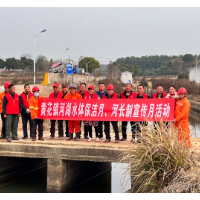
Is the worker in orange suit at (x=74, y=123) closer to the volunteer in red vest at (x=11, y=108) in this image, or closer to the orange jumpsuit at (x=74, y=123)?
the orange jumpsuit at (x=74, y=123)

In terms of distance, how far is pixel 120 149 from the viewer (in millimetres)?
8062

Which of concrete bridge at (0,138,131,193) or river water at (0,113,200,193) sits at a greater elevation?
concrete bridge at (0,138,131,193)

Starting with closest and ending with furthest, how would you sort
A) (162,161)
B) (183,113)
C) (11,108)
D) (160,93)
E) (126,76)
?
(162,161), (183,113), (160,93), (11,108), (126,76)

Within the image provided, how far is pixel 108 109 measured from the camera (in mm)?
8898

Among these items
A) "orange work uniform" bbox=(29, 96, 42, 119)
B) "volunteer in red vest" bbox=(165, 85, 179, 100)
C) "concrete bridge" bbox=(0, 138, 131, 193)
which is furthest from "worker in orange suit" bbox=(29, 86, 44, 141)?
"volunteer in red vest" bbox=(165, 85, 179, 100)

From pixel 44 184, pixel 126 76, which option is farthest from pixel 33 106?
pixel 126 76

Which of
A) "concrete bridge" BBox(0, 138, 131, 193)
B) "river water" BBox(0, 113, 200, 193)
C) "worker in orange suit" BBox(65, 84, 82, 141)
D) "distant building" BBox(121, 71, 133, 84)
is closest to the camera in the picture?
"concrete bridge" BBox(0, 138, 131, 193)

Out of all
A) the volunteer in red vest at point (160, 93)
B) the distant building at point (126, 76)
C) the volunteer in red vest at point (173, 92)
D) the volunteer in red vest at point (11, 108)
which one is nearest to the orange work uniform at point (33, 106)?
the volunteer in red vest at point (11, 108)

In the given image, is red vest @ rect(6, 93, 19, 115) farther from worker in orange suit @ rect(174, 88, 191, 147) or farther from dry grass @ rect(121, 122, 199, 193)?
worker in orange suit @ rect(174, 88, 191, 147)

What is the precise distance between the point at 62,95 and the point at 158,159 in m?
4.00

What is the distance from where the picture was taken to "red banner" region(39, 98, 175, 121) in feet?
28.2

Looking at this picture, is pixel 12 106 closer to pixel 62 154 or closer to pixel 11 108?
pixel 11 108

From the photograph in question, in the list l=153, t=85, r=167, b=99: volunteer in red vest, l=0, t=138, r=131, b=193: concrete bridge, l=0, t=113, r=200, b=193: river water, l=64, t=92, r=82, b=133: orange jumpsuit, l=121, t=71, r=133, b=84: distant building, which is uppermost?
l=121, t=71, r=133, b=84: distant building

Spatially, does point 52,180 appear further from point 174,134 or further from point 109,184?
point 174,134
